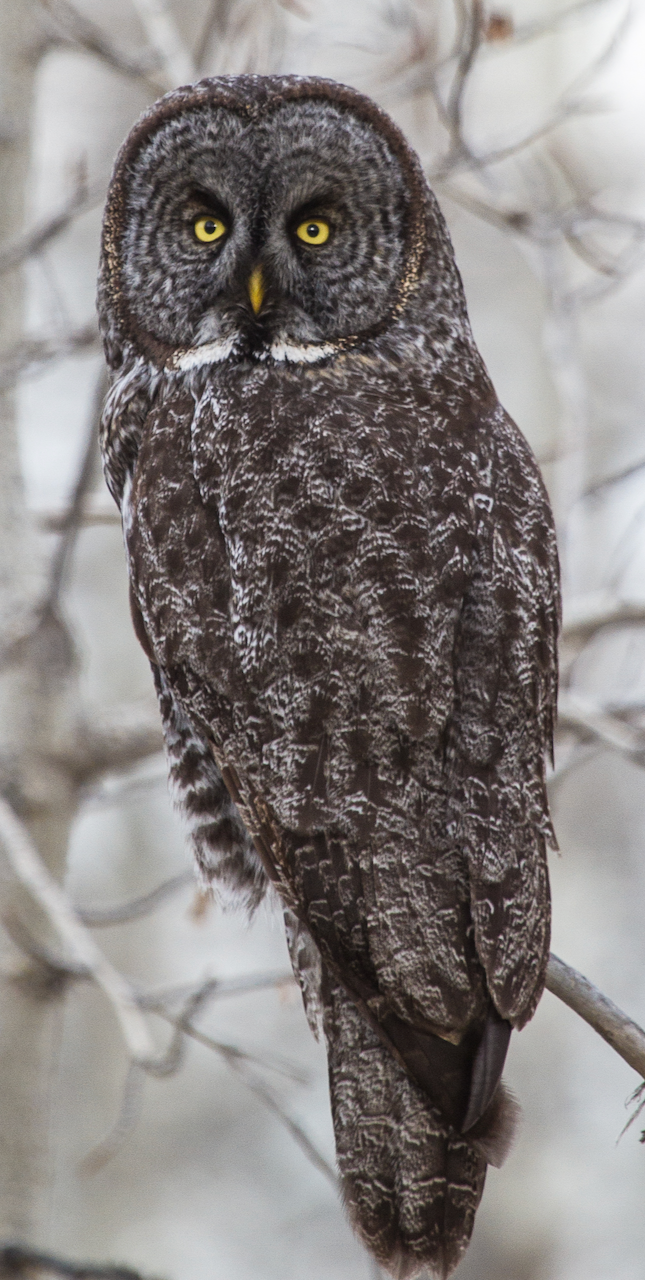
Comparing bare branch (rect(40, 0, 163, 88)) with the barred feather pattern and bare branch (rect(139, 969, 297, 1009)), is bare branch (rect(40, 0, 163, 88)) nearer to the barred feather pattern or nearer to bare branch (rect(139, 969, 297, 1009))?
the barred feather pattern

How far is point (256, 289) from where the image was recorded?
113 inches

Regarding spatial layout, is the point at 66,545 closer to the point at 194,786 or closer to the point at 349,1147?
the point at 194,786

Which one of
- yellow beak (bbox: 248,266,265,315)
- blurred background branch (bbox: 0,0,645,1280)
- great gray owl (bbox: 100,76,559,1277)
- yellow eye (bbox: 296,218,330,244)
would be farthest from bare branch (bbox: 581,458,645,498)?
yellow beak (bbox: 248,266,265,315)

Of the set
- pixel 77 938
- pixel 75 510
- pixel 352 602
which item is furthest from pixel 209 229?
pixel 77 938

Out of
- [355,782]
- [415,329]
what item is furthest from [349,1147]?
[415,329]

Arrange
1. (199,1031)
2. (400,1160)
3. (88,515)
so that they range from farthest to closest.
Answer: (88,515)
(199,1031)
(400,1160)

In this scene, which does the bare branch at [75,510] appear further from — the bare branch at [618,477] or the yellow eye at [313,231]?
the bare branch at [618,477]

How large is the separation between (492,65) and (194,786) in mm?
10511

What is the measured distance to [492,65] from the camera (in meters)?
11.8

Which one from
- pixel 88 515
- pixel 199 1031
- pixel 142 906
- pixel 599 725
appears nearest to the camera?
pixel 199 1031

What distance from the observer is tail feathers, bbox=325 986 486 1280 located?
7.92ft

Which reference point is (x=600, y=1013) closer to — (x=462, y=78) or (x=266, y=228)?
(x=266, y=228)

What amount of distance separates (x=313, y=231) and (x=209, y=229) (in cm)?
23

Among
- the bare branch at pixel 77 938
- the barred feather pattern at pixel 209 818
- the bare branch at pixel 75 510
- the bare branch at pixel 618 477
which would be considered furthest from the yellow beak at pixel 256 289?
the bare branch at pixel 77 938
